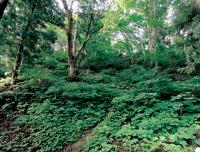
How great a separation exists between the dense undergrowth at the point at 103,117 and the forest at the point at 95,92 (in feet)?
0.09

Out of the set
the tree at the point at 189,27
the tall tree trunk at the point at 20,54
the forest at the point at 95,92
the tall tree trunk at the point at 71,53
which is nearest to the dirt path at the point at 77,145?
the forest at the point at 95,92

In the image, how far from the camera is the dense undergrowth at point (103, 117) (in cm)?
525

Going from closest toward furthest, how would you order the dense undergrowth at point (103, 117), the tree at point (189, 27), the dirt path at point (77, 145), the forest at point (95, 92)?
1. the dense undergrowth at point (103, 117)
2. the forest at point (95, 92)
3. the dirt path at point (77, 145)
4. the tree at point (189, 27)

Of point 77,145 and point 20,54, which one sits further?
point 20,54

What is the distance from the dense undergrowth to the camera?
17.2ft

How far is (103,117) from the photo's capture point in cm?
752

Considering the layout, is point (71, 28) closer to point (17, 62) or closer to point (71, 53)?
point (71, 53)

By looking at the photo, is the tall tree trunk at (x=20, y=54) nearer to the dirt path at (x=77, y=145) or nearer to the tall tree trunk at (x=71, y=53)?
the tall tree trunk at (x=71, y=53)

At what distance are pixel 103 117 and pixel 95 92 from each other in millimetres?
2130

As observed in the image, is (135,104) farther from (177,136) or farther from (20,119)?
(20,119)

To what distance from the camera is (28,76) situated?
12.0 meters

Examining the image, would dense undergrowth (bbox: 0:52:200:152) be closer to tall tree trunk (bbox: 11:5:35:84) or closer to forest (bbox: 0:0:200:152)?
forest (bbox: 0:0:200:152)

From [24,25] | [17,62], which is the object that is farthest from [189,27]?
[17,62]

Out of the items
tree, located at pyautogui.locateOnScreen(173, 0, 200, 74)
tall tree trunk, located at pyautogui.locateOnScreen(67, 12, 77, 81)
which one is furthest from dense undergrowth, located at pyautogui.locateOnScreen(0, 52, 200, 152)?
tall tree trunk, located at pyautogui.locateOnScreen(67, 12, 77, 81)
